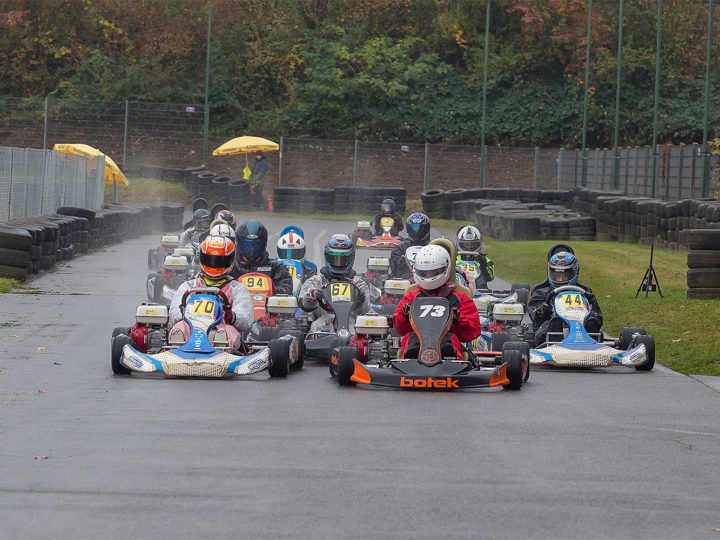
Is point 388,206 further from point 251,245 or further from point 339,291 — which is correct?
point 339,291

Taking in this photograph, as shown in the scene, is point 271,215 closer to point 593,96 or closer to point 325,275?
point 593,96

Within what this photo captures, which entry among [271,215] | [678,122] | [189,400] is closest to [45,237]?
[189,400]

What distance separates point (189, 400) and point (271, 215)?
107 feet

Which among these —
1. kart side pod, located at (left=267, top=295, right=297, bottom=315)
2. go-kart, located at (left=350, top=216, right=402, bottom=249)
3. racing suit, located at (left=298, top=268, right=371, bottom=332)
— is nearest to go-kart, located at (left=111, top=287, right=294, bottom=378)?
kart side pod, located at (left=267, top=295, right=297, bottom=315)

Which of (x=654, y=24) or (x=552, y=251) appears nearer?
(x=552, y=251)

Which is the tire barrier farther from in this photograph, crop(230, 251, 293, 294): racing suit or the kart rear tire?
the kart rear tire

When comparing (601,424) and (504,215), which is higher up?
(504,215)

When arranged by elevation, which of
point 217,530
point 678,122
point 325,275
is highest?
point 678,122

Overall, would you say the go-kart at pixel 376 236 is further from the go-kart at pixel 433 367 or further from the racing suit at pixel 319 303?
the go-kart at pixel 433 367

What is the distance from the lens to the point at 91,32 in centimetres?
5938

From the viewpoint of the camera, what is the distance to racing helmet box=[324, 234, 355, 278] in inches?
541

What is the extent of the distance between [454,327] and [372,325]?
0.70m

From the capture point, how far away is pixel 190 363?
11453 mm

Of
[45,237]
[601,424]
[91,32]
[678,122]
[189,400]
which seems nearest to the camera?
[601,424]
